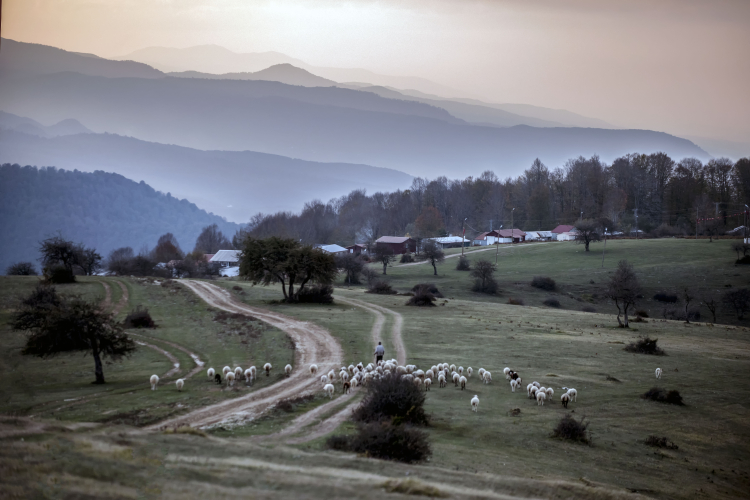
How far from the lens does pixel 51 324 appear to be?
2795cm

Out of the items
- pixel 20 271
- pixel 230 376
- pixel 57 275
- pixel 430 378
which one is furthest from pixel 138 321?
pixel 20 271

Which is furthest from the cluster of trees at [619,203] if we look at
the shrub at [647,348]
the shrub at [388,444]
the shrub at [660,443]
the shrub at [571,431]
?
the shrub at [388,444]

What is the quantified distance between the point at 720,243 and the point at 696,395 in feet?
320

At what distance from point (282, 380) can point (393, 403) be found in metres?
10.0

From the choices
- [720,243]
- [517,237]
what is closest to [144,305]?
[720,243]

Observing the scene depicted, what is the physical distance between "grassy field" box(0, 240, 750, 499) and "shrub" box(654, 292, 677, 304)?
26.5 meters

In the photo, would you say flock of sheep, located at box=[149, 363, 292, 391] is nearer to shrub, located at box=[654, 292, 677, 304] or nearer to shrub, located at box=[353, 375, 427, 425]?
shrub, located at box=[353, 375, 427, 425]

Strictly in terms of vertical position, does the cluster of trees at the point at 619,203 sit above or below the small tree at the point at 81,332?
above

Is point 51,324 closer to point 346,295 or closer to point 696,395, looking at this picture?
point 696,395

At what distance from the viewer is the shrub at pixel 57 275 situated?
63750 millimetres

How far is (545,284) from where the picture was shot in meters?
87.0

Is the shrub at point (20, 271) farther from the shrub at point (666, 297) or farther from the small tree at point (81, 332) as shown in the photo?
the shrub at point (666, 297)

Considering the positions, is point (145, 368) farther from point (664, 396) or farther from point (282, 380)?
point (664, 396)

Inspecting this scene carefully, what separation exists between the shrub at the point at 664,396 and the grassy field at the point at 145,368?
1990 centimetres
